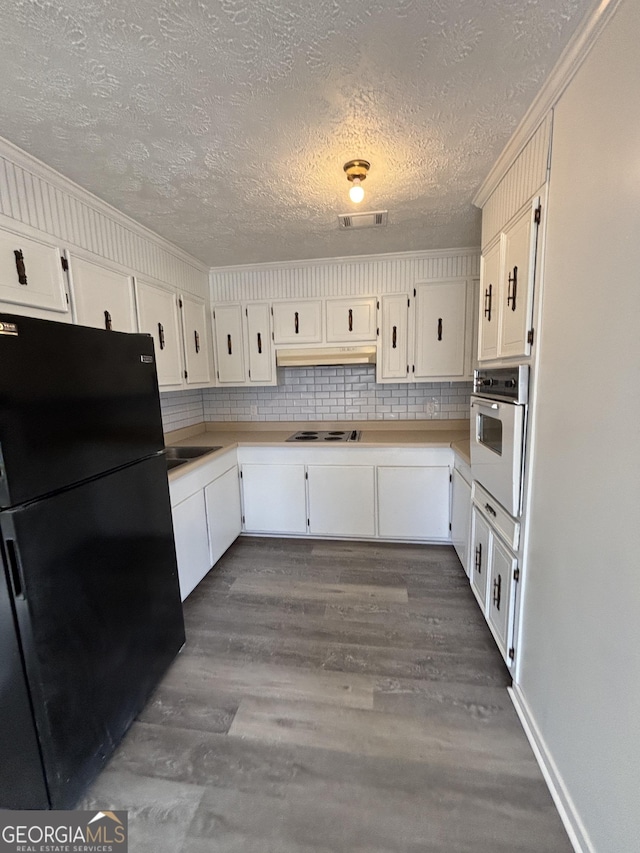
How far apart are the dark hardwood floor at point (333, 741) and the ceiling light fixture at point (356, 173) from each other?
2331 millimetres

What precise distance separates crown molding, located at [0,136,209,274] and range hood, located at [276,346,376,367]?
1.16 metres

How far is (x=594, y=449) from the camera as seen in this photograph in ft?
3.39

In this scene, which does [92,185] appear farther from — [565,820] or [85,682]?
[565,820]

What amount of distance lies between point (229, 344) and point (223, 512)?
1.52m

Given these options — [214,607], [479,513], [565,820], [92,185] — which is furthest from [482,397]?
[92,185]

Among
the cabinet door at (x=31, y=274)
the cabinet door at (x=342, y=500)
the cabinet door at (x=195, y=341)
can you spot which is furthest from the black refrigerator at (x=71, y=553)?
the cabinet door at (x=342, y=500)

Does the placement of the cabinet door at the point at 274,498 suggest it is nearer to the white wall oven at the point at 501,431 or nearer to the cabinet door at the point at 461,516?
the cabinet door at the point at 461,516

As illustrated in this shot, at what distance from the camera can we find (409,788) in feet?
4.16

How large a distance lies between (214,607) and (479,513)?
175 centimetres

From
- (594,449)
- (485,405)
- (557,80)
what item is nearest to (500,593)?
(485,405)

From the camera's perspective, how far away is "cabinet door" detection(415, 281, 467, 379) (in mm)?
2945

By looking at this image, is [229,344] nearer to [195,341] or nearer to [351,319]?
[195,341]

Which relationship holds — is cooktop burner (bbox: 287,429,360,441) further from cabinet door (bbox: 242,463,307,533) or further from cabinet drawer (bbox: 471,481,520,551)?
cabinet drawer (bbox: 471,481,520,551)

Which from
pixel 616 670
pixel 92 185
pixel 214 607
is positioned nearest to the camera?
pixel 616 670
